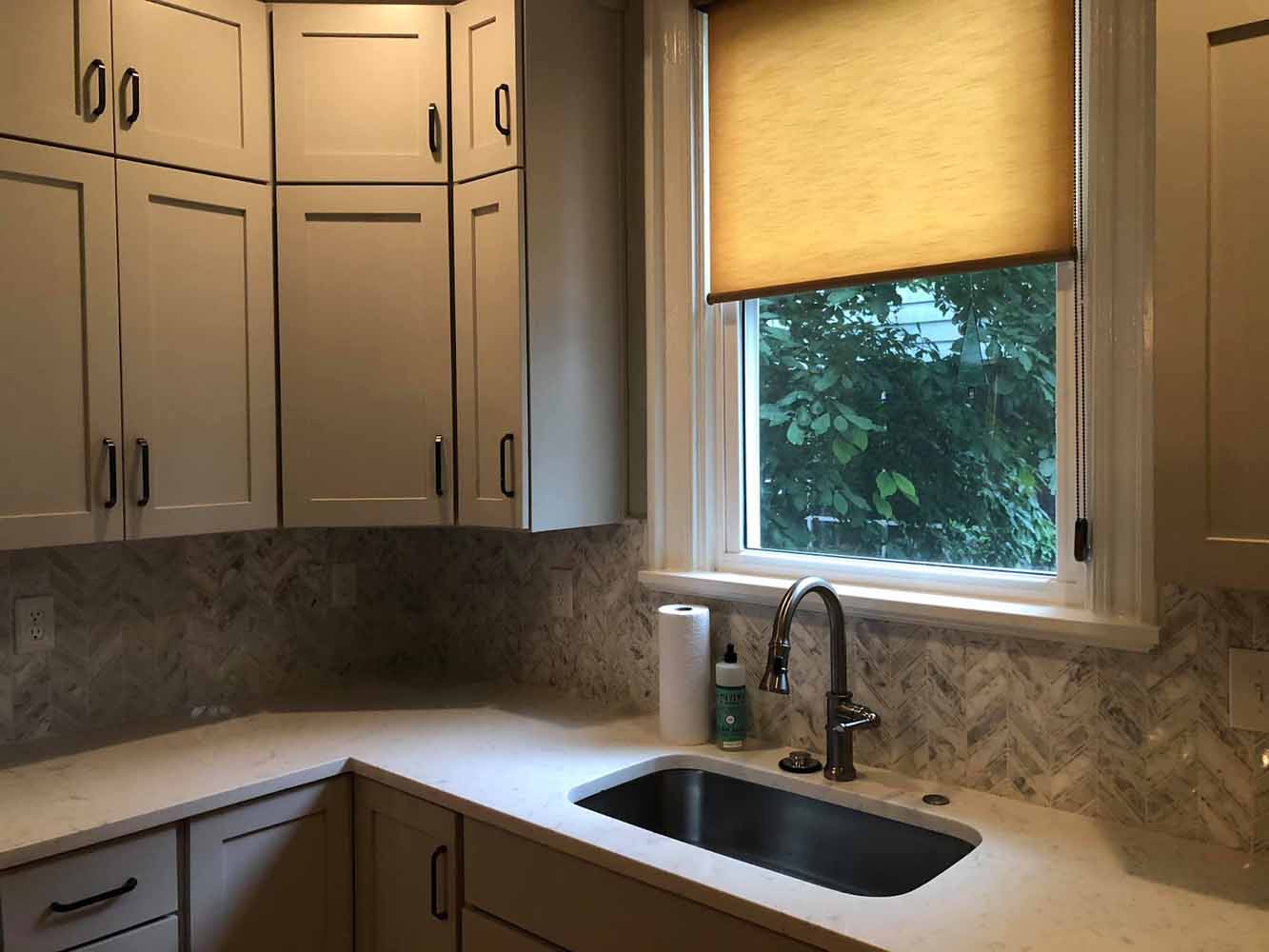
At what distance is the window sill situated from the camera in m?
1.57

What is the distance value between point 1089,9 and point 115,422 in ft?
6.10

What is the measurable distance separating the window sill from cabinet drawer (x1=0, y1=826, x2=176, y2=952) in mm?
1099

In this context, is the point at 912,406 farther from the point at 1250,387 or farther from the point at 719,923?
the point at 719,923

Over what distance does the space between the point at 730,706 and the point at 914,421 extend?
0.66m

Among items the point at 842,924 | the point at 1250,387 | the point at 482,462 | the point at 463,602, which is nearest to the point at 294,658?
the point at 463,602

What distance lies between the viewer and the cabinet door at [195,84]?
6.40ft

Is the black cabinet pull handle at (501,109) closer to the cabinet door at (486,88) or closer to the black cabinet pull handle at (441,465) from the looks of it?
the cabinet door at (486,88)

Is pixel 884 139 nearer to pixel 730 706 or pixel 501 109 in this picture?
pixel 501 109

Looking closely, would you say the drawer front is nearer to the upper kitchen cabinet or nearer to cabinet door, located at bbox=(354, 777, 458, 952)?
cabinet door, located at bbox=(354, 777, 458, 952)

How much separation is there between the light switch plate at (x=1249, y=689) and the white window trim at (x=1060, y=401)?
0.38 ft

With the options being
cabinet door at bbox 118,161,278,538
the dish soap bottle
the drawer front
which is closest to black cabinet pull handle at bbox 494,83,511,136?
cabinet door at bbox 118,161,278,538

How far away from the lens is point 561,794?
1.75 metres

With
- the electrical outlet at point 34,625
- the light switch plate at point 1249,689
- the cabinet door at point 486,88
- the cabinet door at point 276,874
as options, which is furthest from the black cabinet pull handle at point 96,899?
the light switch plate at point 1249,689

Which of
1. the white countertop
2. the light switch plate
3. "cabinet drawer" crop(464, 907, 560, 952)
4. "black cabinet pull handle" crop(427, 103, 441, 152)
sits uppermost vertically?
"black cabinet pull handle" crop(427, 103, 441, 152)
